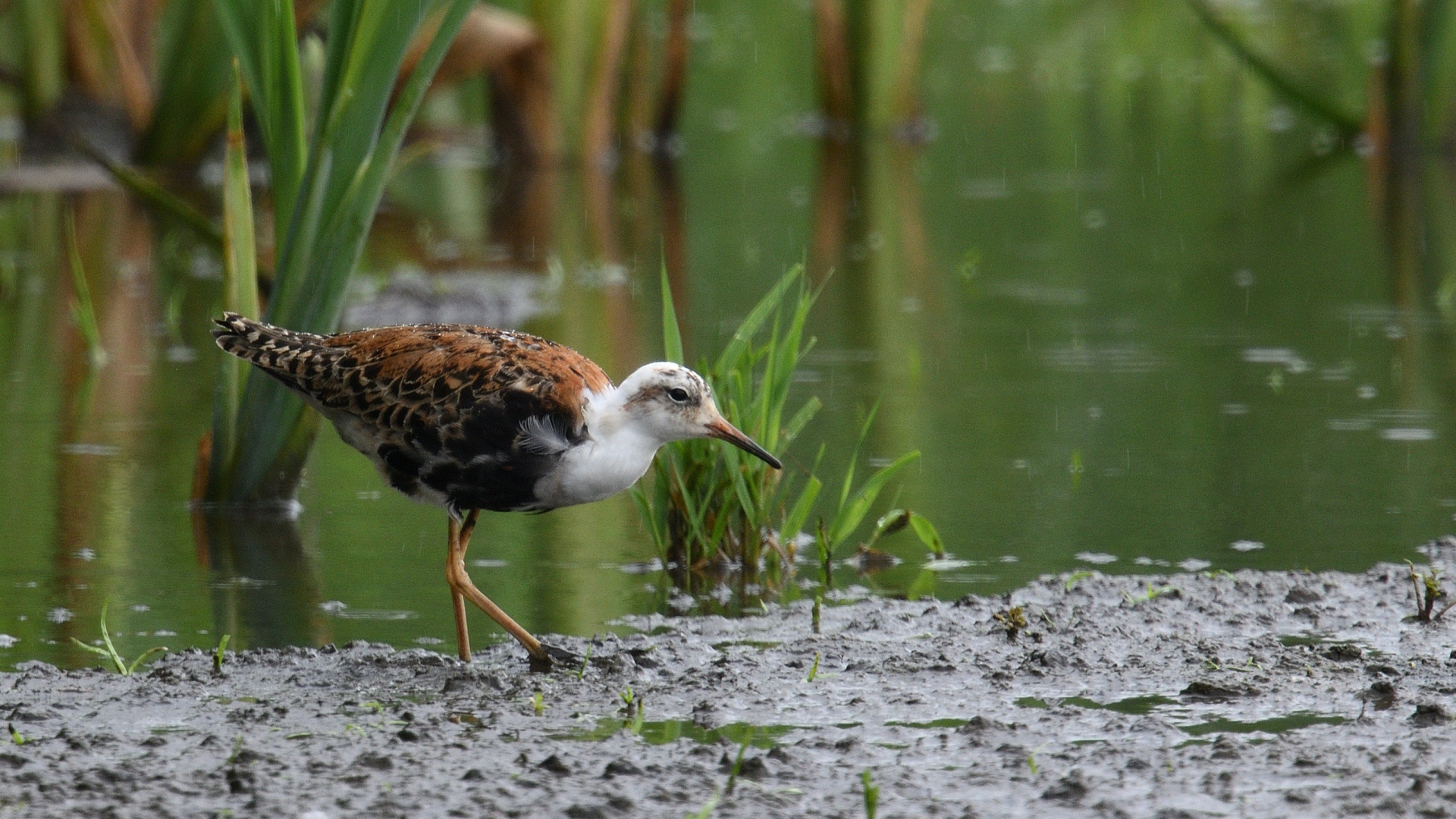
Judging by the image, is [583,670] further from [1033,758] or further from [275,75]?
[275,75]

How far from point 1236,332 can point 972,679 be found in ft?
19.0

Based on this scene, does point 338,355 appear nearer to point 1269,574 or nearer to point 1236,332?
point 1269,574

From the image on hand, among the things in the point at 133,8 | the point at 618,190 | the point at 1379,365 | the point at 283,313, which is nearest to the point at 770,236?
the point at 618,190

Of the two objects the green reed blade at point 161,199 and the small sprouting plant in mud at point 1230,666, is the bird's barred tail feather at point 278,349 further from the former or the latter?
the small sprouting plant in mud at point 1230,666

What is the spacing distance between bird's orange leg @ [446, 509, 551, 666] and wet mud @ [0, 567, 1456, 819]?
0.07 m

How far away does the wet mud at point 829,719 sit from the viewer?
3.86 meters

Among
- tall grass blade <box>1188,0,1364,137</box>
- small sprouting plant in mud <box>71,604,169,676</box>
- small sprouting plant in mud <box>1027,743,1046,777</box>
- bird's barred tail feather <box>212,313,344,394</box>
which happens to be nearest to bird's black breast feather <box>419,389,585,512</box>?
bird's barred tail feather <box>212,313,344,394</box>

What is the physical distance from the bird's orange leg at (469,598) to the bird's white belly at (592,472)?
0.32 metres

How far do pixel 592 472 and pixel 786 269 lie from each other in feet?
23.1

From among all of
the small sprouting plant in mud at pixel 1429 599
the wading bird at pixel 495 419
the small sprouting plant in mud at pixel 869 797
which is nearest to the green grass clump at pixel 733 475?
the wading bird at pixel 495 419

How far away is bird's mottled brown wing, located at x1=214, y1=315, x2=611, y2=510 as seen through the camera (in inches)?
195

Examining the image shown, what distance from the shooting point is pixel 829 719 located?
14.8 feet

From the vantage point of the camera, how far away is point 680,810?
3.80 metres

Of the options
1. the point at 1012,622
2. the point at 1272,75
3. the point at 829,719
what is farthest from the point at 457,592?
the point at 1272,75
